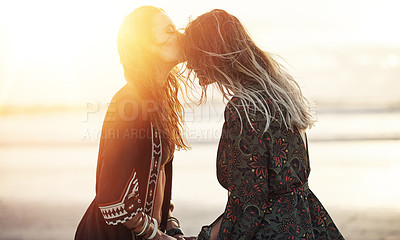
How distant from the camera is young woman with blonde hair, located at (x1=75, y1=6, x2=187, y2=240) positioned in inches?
92.3

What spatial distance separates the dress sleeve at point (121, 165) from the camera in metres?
2.33

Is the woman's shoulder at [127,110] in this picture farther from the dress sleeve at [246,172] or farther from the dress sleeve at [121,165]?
the dress sleeve at [246,172]

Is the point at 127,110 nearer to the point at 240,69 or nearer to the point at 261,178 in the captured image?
the point at 240,69

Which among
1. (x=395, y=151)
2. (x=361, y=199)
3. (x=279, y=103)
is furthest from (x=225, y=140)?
(x=395, y=151)

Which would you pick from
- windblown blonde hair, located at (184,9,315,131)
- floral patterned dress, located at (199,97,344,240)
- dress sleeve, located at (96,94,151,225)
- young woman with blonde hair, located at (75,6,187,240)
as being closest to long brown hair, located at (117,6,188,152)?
young woman with blonde hair, located at (75,6,187,240)

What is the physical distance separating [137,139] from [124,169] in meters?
0.15

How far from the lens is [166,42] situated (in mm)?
2496

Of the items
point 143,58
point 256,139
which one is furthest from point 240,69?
point 143,58

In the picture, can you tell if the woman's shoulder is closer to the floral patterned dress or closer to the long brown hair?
the long brown hair

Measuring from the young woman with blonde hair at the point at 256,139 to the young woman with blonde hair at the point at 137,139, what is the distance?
0.91 ft

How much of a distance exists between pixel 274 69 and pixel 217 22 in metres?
0.33

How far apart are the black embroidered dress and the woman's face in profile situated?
25cm

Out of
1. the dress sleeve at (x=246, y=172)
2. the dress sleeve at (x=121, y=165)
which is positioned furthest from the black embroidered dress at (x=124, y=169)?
the dress sleeve at (x=246, y=172)

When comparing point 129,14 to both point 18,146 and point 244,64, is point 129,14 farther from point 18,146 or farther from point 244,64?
point 18,146
